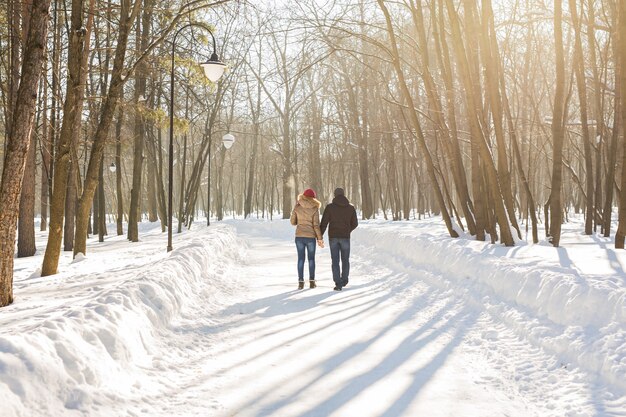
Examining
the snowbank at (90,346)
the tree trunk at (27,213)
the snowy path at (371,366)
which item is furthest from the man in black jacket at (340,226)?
the tree trunk at (27,213)

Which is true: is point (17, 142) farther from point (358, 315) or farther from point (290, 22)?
point (290, 22)

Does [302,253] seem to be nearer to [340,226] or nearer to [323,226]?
[323,226]

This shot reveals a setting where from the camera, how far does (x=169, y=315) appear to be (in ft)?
22.3

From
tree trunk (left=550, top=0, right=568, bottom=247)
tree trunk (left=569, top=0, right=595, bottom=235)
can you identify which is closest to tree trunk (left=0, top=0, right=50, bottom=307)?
tree trunk (left=550, top=0, right=568, bottom=247)

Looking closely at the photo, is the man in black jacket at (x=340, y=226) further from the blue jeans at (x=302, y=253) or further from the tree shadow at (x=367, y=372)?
the tree shadow at (x=367, y=372)

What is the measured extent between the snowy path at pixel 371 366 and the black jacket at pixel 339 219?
194cm

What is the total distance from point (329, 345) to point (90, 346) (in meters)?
2.62

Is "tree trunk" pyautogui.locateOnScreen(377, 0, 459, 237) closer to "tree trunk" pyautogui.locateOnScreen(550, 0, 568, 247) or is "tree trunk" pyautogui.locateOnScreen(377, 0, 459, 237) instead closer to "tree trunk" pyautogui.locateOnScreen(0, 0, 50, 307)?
"tree trunk" pyautogui.locateOnScreen(550, 0, 568, 247)

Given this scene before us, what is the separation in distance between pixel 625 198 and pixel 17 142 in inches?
415

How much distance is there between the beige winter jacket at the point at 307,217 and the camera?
1029cm

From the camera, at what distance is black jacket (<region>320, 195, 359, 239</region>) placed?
33.4 ft

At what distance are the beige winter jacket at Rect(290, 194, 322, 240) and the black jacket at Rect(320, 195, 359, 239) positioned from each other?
0.59 feet

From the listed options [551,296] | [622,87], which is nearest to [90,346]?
[551,296]

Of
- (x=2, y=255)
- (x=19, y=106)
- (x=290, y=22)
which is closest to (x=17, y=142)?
(x=19, y=106)
